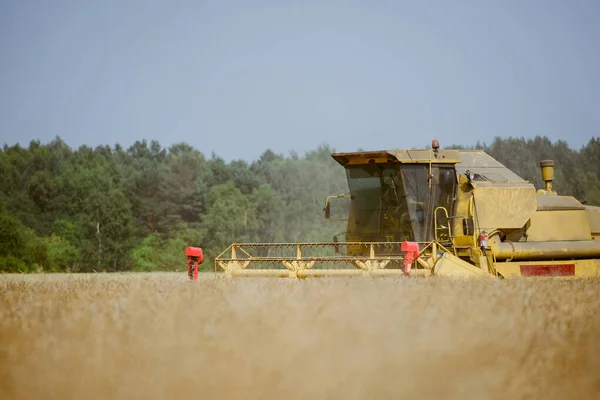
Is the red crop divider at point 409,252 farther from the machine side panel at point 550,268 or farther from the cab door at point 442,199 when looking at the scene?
the machine side panel at point 550,268

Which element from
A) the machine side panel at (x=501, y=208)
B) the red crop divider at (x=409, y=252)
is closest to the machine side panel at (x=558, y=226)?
→ the machine side panel at (x=501, y=208)

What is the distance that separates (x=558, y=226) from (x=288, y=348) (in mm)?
10082

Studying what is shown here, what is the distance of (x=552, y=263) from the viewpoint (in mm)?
10938

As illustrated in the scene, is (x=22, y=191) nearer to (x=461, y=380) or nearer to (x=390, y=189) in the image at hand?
(x=390, y=189)

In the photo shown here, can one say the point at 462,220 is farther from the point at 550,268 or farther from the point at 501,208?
the point at 550,268

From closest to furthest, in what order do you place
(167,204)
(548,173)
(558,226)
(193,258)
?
(193,258) < (558,226) < (548,173) < (167,204)

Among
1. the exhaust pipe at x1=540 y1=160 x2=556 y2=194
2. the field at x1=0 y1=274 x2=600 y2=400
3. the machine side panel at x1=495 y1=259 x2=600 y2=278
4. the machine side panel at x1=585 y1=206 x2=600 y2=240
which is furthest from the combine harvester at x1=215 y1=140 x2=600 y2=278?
the field at x1=0 y1=274 x2=600 y2=400

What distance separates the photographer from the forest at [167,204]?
37812mm

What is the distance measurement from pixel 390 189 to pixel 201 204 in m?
39.4

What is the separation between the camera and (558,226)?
1152 centimetres

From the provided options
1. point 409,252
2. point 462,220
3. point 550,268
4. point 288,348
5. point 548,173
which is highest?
point 548,173

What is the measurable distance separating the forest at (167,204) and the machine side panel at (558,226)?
2297cm

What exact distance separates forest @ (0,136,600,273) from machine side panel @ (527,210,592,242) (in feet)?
75.4

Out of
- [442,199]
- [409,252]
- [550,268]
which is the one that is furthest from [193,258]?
[550,268]
